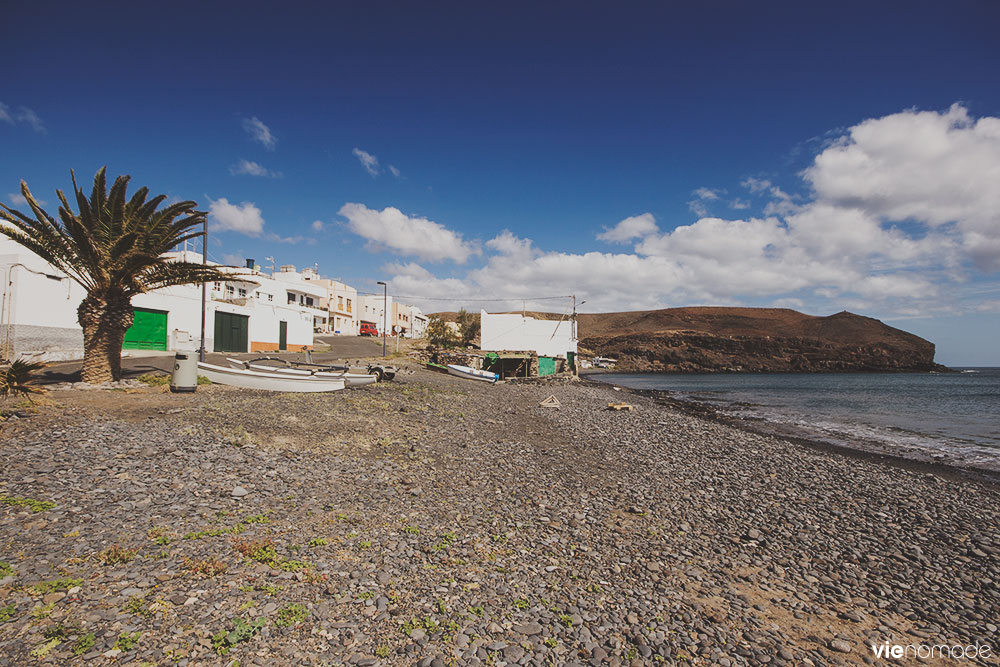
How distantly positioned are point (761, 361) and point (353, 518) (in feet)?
478

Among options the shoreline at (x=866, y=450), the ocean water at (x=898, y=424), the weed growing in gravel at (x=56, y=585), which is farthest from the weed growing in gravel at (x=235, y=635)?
the ocean water at (x=898, y=424)

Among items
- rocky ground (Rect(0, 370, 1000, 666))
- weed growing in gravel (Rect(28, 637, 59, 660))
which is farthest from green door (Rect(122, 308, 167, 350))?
weed growing in gravel (Rect(28, 637, 59, 660))

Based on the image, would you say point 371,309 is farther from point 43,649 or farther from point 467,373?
point 43,649

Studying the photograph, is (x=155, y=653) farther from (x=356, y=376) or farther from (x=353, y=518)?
(x=356, y=376)

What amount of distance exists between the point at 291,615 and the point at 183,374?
13277 mm

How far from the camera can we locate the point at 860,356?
13088 cm

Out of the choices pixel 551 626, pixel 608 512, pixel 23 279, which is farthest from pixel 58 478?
pixel 23 279

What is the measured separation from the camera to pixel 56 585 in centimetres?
446

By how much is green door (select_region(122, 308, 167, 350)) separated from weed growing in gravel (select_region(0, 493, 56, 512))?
83.4ft

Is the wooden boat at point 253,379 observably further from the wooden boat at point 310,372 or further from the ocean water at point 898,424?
the ocean water at point 898,424

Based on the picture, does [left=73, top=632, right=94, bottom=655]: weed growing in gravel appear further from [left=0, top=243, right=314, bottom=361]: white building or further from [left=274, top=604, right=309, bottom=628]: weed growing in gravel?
[left=0, top=243, right=314, bottom=361]: white building

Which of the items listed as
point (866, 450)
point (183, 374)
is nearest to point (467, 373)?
point (183, 374)

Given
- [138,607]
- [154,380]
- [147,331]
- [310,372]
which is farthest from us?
[147,331]

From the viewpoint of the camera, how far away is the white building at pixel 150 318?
817 inches
